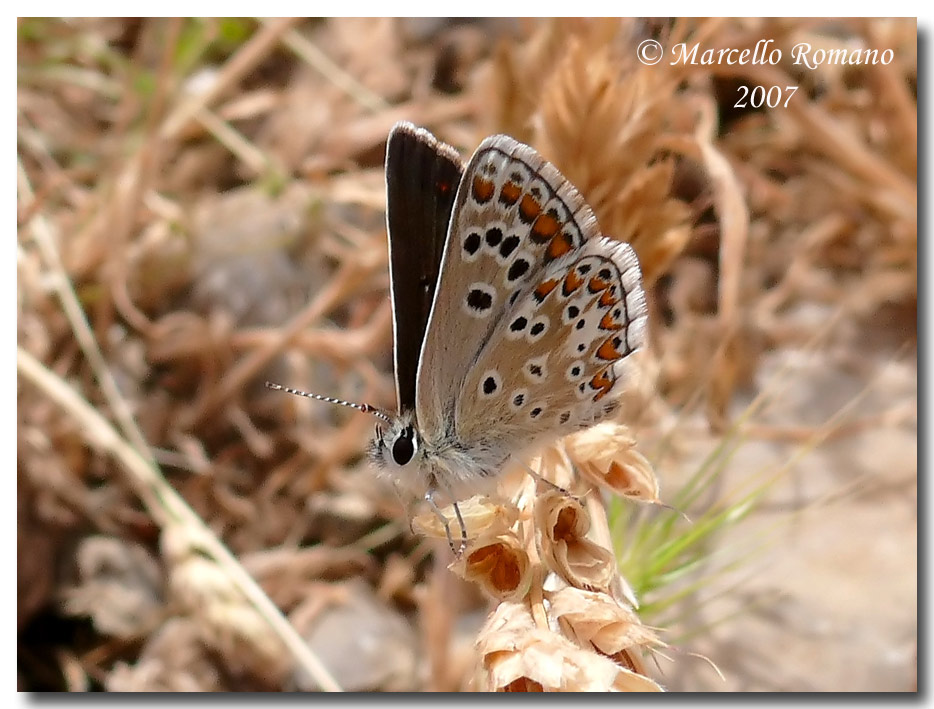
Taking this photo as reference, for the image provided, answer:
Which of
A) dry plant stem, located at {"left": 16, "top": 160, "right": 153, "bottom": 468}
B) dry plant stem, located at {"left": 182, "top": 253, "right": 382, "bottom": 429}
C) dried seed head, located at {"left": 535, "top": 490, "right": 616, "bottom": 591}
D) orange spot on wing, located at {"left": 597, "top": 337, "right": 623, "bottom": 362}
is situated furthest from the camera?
dry plant stem, located at {"left": 182, "top": 253, "right": 382, "bottom": 429}

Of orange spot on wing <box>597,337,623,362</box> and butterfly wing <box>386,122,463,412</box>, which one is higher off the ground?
butterfly wing <box>386,122,463,412</box>

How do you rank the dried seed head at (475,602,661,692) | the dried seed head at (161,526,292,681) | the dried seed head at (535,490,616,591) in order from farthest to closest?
1. the dried seed head at (161,526,292,681)
2. the dried seed head at (535,490,616,591)
3. the dried seed head at (475,602,661,692)

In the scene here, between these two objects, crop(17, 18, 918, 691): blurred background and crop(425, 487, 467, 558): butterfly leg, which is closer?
crop(425, 487, 467, 558): butterfly leg

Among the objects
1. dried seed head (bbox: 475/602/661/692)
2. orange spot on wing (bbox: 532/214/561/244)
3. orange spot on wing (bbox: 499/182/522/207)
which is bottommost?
dried seed head (bbox: 475/602/661/692)

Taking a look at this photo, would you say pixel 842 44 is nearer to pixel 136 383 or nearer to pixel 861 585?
pixel 861 585

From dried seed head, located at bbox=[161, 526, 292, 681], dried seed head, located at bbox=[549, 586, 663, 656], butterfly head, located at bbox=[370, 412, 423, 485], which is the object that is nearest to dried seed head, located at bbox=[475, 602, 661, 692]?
dried seed head, located at bbox=[549, 586, 663, 656]

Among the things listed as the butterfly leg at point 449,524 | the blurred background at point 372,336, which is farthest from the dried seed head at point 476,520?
the blurred background at point 372,336

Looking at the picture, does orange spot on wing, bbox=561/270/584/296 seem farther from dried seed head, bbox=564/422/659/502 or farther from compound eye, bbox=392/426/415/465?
compound eye, bbox=392/426/415/465
